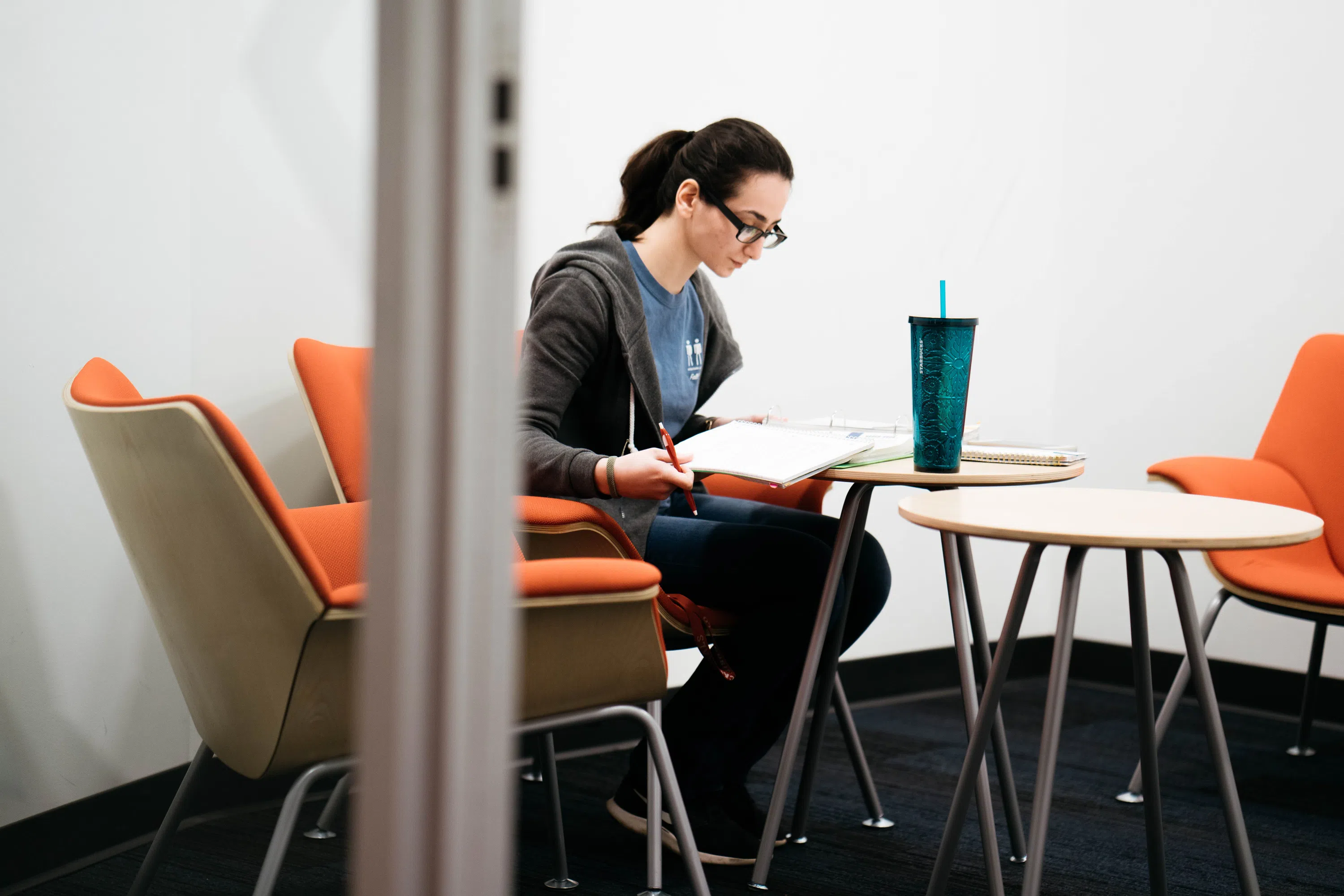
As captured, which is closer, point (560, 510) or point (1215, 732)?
point (1215, 732)

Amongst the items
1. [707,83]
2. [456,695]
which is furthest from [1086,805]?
[456,695]

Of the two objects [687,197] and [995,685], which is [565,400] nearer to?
[687,197]

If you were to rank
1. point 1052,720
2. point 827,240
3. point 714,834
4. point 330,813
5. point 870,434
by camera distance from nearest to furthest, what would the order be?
point 330,813, point 1052,720, point 870,434, point 714,834, point 827,240

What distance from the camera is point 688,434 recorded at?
6.09ft

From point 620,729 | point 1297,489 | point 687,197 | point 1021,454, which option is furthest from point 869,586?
point 1297,489

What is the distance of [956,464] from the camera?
1.41 meters

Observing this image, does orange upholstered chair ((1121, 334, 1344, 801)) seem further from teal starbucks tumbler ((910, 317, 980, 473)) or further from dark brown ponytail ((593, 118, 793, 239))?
dark brown ponytail ((593, 118, 793, 239))

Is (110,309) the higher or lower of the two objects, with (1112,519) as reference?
higher

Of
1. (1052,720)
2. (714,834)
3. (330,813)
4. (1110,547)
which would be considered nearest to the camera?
(330,813)

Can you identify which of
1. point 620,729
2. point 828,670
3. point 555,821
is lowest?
point 620,729

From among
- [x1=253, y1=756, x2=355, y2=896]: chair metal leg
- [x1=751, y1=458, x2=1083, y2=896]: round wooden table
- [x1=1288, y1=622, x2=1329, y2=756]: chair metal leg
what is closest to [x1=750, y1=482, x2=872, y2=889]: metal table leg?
[x1=751, y1=458, x2=1083, y2=896]: round wooden table

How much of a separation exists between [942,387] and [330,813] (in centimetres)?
94

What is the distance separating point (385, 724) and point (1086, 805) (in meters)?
1.92

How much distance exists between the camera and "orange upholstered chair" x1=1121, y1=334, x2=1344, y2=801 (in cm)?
194
